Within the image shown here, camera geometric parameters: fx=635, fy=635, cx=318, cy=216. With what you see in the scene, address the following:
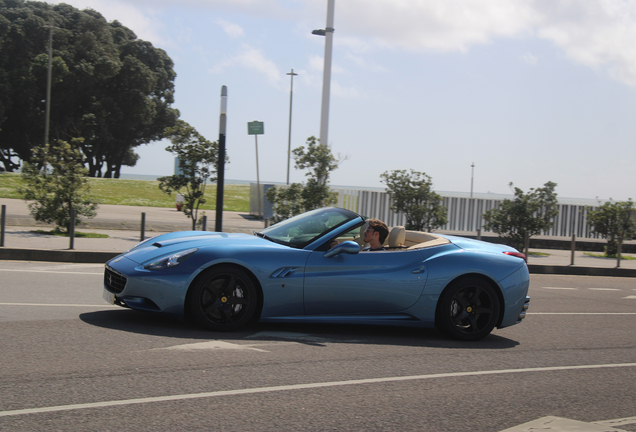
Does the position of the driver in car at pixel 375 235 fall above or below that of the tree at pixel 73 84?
below

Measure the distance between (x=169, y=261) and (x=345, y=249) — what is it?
1718mm

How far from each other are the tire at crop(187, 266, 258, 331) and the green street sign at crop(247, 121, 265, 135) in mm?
11356

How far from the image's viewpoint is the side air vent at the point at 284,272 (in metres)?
6.19

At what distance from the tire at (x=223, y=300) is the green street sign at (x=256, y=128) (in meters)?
→ 11.4

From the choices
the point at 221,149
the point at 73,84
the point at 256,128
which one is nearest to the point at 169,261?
the point at 221,149

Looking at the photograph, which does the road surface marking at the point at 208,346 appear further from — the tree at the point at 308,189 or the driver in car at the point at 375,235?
the tree at the point at 308,189

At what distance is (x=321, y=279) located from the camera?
6336 mm

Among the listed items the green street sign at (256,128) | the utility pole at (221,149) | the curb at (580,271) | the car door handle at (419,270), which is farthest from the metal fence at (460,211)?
the car door handle at (419,270)

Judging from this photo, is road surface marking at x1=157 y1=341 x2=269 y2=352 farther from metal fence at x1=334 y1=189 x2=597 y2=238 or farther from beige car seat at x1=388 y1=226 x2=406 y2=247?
metal fence at x1=334 y1=189 x2=597 y2=238

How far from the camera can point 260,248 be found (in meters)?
6.30

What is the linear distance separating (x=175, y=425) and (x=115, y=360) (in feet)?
4.93

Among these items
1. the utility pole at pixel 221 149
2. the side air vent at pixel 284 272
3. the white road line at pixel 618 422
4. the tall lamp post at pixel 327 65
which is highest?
the tall lamp post at pixel 327 65

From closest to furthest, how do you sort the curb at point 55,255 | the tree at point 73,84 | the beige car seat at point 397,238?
the beige car seat at point 397,238
the curb at point 55,255
the tree at point 73,84

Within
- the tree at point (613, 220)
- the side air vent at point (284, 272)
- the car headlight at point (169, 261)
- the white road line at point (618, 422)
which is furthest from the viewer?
the tree at point (613, 220)
